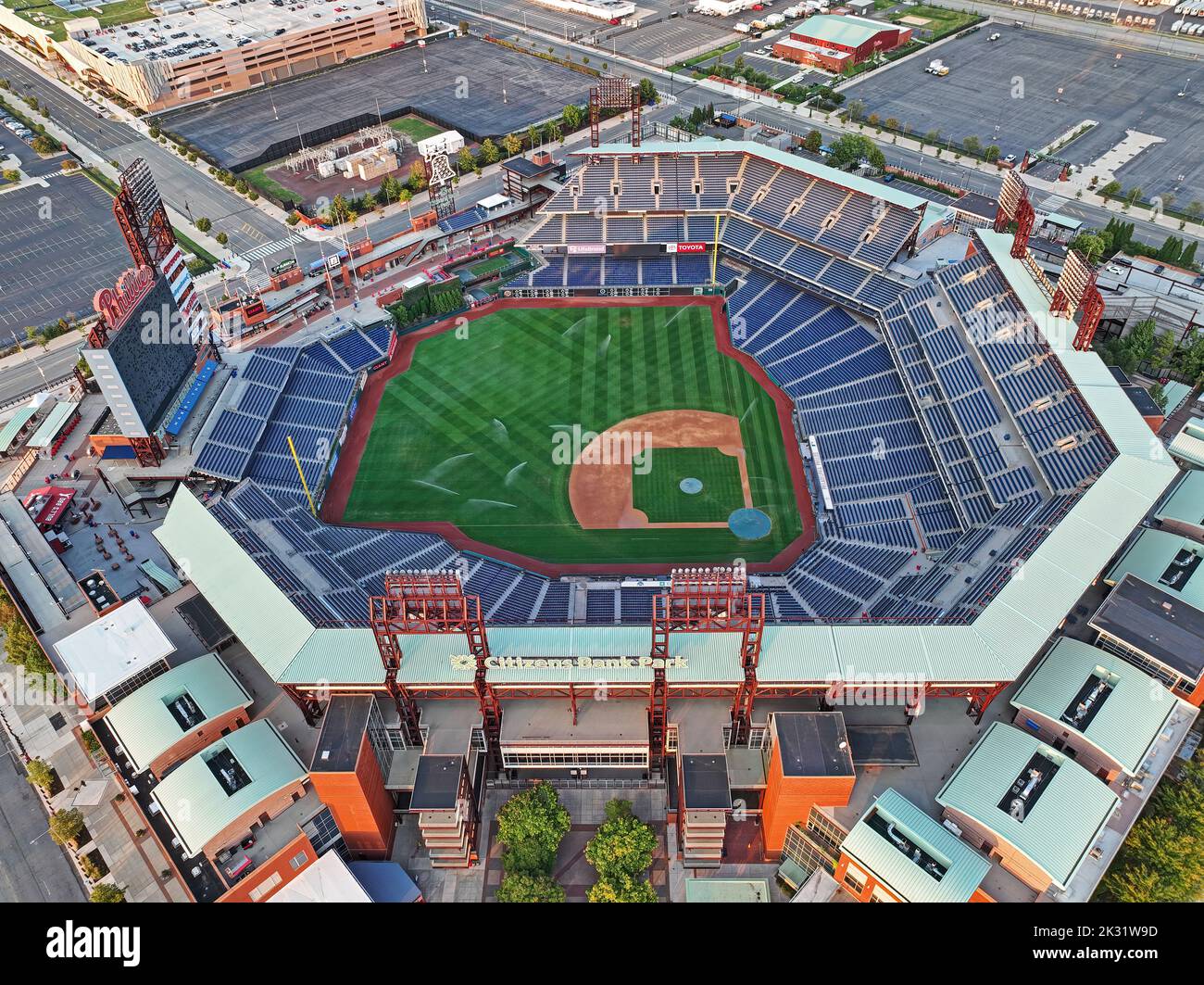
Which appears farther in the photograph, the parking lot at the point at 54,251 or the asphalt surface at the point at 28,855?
the parking lot at the point at 54,251

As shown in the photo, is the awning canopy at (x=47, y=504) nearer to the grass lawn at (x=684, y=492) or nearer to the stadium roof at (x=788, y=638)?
the stadium roof at (x=788, y=638)

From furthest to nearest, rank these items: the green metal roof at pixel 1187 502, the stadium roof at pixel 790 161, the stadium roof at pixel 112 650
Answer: the stadium roof at pixel 790 161 < the green metal roof at pixel 1187 502 < the stadium roof at pixel 112 650

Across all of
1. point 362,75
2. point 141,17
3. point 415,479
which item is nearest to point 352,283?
point 415,479

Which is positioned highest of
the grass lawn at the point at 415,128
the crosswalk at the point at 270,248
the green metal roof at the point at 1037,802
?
the grass lawn at the point at 415,128

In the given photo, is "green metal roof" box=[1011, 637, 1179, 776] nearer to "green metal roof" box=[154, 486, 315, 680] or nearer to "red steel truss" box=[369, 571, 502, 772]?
"red steel truss" box=[369, 571, 502, 772]

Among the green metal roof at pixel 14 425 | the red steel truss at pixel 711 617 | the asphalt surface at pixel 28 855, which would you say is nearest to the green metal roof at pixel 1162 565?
the red steel truss at pixel 711 617

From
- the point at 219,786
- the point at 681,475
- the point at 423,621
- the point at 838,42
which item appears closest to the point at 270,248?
the point at 681,475

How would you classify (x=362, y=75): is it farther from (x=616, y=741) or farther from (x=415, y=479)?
(x=616, y=741)
